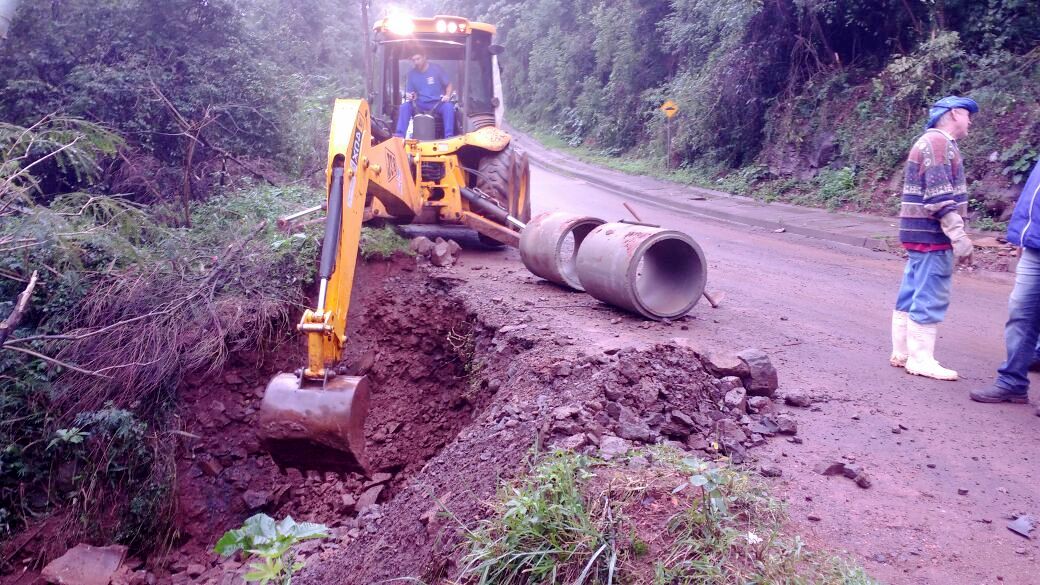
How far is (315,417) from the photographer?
4188 millimetres

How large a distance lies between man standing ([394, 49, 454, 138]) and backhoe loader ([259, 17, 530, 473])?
0.11 meters

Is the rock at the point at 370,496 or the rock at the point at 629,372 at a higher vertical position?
the rock at the point at 629,372

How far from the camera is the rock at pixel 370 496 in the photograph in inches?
227

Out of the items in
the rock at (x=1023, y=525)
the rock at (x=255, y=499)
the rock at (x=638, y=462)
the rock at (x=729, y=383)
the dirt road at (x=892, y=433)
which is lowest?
the rock at (x=255, y=499)

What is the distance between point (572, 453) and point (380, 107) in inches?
269

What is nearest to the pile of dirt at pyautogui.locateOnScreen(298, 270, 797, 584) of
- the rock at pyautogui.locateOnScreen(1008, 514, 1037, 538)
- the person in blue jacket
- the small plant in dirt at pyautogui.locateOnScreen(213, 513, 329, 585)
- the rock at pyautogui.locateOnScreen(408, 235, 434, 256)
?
the small plant in dirt at pyautogui.locateOnScreen(213, 513, 329, 585)

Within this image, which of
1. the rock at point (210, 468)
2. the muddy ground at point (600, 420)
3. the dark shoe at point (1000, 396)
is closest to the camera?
the muddy ground at point (600, 420)

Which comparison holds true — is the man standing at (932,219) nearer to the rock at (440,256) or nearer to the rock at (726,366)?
the rock at (726,366)

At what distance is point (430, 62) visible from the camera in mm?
9414

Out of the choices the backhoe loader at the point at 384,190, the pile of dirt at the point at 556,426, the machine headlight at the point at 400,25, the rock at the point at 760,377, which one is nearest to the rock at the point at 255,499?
the backhoe loader at the point at 384,190

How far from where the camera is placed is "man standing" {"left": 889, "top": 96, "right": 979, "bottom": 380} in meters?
5.35

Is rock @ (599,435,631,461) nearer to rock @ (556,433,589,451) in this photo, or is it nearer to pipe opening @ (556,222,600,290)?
rock @ (556,433,589,451)

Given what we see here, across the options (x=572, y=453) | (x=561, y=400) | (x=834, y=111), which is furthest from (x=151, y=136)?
(x=834, y=111)

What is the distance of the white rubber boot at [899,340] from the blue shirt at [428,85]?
5458 mm
